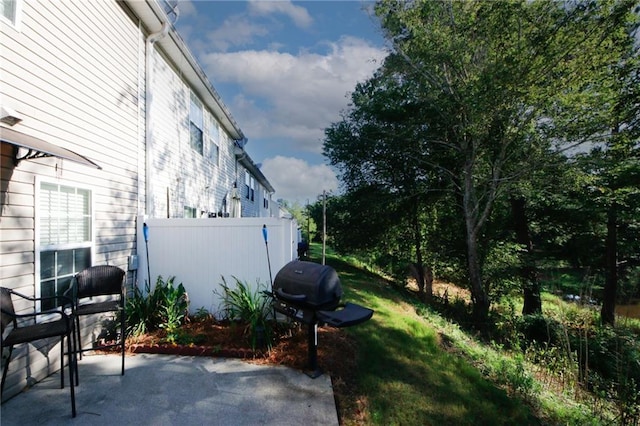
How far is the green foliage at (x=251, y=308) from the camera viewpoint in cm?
409

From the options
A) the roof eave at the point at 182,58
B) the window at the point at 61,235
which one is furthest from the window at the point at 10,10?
the roof eave at the point at 182,58

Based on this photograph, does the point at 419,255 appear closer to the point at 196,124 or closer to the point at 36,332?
the point at 196,124

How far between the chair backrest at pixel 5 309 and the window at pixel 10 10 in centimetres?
266

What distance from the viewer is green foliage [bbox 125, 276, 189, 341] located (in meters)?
4.44

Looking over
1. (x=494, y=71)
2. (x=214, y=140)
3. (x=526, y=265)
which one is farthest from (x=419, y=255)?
(x=214, y=140)

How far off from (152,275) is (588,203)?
13803 millimetres

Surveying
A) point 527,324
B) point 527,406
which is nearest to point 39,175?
point 527,406

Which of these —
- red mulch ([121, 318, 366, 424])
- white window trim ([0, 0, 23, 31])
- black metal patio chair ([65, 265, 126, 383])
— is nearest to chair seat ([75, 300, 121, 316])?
black metal patio chair ([65, 265, 126, 383])

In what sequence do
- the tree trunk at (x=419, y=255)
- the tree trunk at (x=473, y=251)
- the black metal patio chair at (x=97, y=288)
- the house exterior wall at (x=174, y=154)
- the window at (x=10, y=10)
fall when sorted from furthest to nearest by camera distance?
1. the tree trunk at (x=419, y=255)
2. the tree trunk at (x=473, y=251)
3. the house exterior wall at (x=174, y=154)
4. the black metal patio chair at (x=97, y=288)
5. the window at (x=10, y=10)

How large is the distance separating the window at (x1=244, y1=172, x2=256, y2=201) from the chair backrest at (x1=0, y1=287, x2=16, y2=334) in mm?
12139

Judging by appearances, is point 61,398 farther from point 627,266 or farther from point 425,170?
point 627,266

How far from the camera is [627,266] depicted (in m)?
11.7

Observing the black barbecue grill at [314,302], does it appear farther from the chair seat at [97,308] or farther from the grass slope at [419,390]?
the chair seat at [97,308]

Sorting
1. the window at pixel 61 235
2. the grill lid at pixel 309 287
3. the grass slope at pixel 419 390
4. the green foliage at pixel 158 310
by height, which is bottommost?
the grass slope at pixel 419 390
